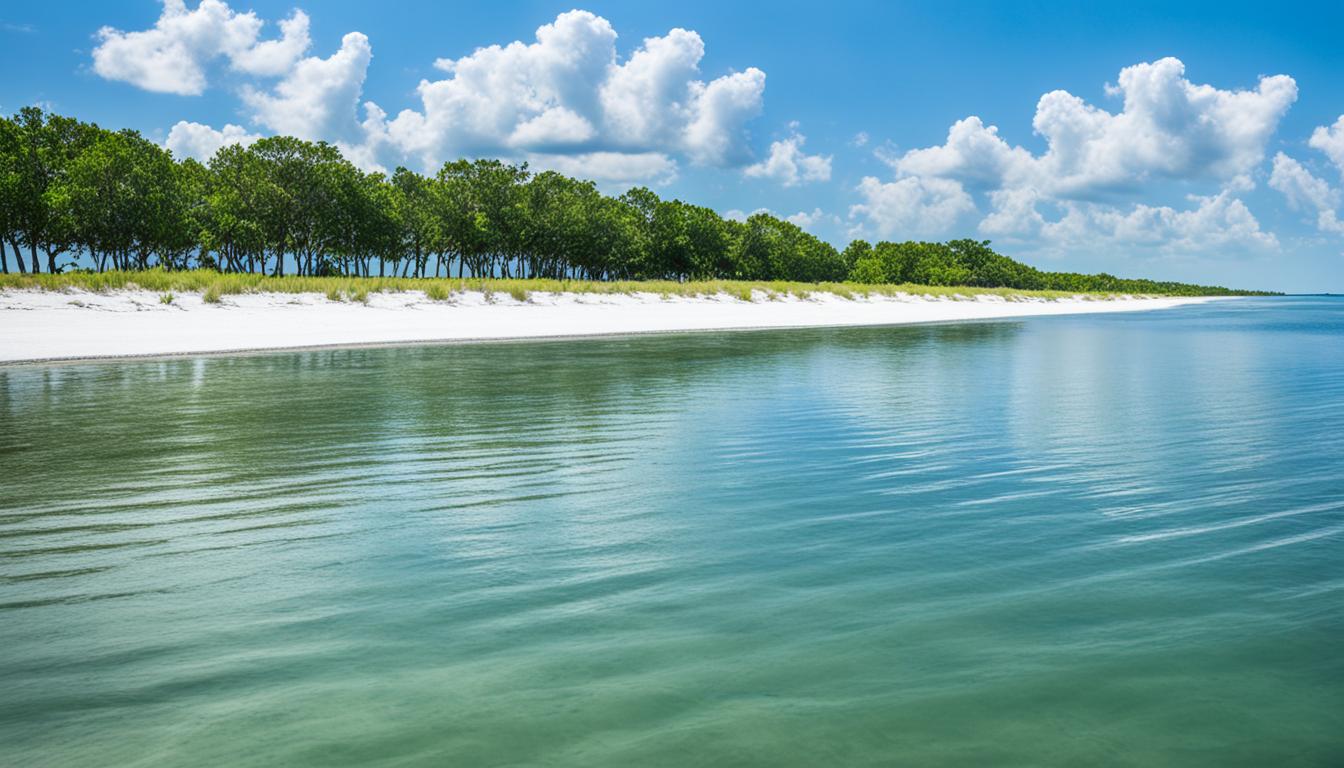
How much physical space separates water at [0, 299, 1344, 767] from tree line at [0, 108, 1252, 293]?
181 ft

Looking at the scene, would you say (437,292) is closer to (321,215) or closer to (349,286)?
(349,286)

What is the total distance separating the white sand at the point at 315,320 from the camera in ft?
83.1

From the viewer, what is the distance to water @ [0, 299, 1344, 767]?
362 centimetres

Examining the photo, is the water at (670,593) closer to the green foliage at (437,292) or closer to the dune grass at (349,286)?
the dune grass at (349,286)

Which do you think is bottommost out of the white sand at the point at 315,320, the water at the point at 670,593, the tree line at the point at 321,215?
the water at the point at 670,593

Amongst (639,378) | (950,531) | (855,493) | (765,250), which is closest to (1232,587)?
(950,531)

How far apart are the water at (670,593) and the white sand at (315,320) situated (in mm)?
15255

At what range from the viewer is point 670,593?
5199 mm

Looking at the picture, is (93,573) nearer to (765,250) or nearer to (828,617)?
(828,617)

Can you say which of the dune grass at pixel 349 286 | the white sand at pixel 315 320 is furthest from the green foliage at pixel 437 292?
the white sand at pixel 315 320

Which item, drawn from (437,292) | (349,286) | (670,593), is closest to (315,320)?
(349,286)

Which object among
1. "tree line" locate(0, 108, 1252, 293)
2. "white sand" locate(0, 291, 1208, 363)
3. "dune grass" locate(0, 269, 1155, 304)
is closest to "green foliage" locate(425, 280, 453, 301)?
"dune grass" locate(0, 269, 1155, 304)

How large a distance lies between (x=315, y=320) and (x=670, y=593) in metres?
32.0

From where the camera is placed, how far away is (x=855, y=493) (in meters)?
7.92
